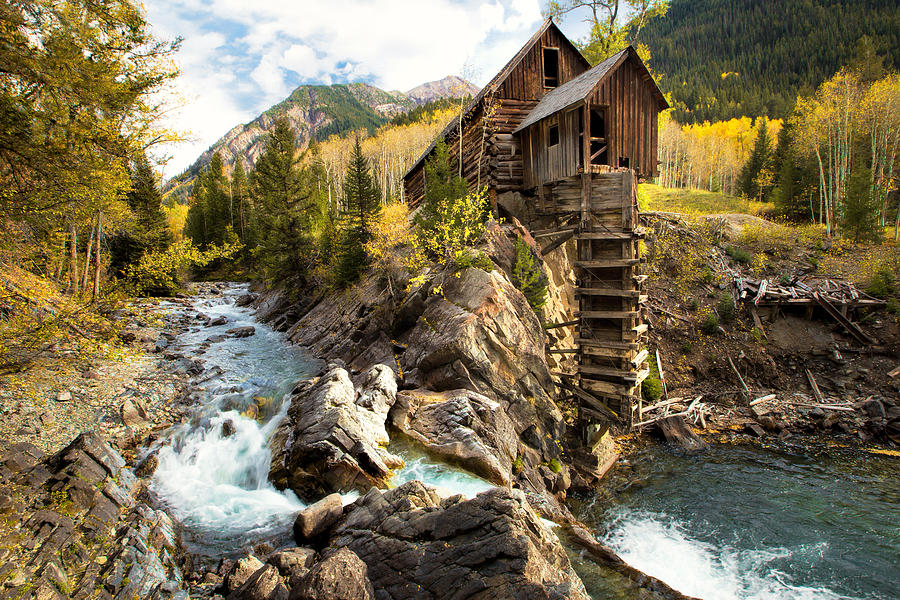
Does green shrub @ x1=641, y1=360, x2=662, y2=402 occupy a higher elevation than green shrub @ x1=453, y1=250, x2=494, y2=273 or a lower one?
lower

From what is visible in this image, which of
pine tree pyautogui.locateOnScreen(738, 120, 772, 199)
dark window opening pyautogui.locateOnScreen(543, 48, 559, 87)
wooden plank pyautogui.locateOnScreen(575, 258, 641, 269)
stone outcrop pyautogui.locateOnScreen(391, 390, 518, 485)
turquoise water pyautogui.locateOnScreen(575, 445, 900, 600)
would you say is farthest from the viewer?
pine tree pyautogui.locateOnScreen(738, 120, 772, 199)

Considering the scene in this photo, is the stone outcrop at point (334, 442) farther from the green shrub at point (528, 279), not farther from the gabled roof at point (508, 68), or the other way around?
the gabled roof at point (508, 68)

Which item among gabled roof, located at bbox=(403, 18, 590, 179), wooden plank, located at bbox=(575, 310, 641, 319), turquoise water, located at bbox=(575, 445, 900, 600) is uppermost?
gabled roof, located at bbox=(403, 18, 590, 179)

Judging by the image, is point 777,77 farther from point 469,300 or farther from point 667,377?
point 469,300

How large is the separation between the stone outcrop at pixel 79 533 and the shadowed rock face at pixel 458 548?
11.1ft

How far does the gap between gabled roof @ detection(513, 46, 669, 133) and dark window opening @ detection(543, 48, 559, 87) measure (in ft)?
12.8

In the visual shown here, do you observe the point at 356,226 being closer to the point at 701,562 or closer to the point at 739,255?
the point at 701,562

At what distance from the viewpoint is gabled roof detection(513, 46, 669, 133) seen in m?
15.6

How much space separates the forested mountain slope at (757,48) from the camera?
86812mm

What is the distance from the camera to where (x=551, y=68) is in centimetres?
2278

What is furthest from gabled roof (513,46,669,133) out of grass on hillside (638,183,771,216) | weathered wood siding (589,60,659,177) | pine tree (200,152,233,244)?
pine tree (200,152,233,244)

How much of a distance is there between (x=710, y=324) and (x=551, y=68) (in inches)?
671

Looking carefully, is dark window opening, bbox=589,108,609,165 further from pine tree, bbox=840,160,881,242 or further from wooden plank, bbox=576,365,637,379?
pine tree, bbox=840,160,881,242

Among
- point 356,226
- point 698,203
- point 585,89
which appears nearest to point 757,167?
point 698,203
